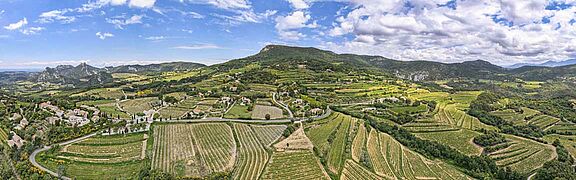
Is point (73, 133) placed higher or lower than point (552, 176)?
higher

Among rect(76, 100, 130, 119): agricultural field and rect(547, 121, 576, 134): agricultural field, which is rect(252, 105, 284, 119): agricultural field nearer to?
rect(76, 100, 130, 119): agricultural field

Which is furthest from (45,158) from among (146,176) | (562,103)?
(562,103)

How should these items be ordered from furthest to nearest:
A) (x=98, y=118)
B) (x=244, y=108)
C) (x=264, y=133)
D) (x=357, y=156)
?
(x=244, y=108) → (x=98, y=118) → (x=264, y=133) → (x=357, y=156)

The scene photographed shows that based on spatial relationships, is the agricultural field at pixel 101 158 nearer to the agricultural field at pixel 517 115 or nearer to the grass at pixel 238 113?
the grass at pixel 238 113

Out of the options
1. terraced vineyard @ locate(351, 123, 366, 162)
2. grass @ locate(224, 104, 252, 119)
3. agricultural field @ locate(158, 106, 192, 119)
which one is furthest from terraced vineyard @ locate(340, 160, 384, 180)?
agricultural field @ locate(158, 106, 192, 119)

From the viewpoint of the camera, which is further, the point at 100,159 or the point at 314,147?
the point at 314,147

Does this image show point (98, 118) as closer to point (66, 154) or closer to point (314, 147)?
point (66, 154)

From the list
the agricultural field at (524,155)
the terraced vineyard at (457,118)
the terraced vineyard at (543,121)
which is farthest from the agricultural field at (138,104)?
the terraced vineyard at (543,121)

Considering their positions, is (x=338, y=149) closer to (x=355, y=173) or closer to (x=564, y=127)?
(x=355, y=173)
